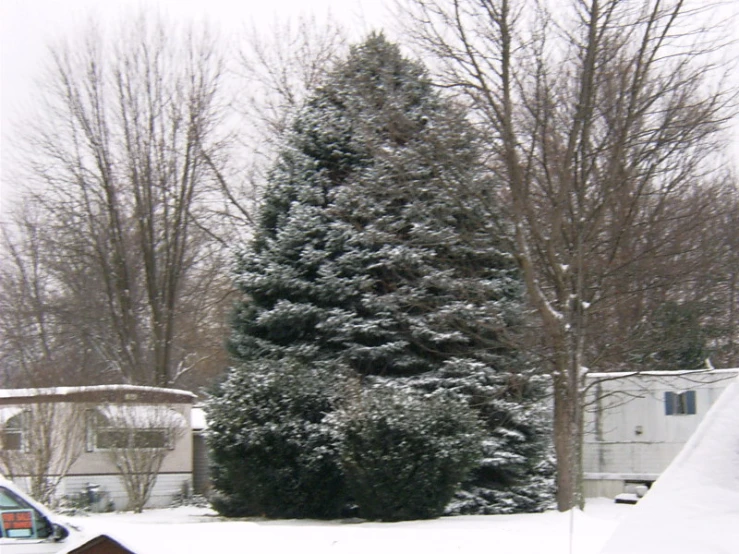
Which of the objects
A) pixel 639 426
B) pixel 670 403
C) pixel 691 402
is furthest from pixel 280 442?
pixel 691 402

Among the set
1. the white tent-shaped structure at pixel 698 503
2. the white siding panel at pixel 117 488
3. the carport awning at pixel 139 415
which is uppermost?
the white tent-shaped structure at pixel 698 503

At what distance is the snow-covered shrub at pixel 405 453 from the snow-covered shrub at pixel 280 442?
0.77 m

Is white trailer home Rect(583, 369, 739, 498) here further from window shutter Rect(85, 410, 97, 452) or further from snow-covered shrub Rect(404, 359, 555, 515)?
window shutter Rect(85, 410, 97, 452)

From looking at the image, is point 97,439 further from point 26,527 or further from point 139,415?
point 26,527

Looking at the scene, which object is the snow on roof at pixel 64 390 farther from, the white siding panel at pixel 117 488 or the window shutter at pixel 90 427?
the white siding panel at pixel 117 488

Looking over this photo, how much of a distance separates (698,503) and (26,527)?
6.10 meters

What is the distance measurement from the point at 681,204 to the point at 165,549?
32.5ft

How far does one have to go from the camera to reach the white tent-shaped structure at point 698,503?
379 cm

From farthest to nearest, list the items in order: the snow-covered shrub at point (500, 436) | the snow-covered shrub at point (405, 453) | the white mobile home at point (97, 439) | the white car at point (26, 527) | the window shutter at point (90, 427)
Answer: the window shutter at point (90, 427)
the white mobile home at point (97, 439)
the snow-covered shrub at point (500, 436)
the snow-covered shrub at point (405, 453)
the white car at point (26, 527)

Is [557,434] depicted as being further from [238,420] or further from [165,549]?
[165,549]

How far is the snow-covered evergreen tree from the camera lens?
15.0 m

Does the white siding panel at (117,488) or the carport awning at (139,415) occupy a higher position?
the carport awning at (139,415)

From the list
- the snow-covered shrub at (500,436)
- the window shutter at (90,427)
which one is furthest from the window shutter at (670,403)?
the window shutter at (90,427)

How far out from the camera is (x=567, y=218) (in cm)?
1455
